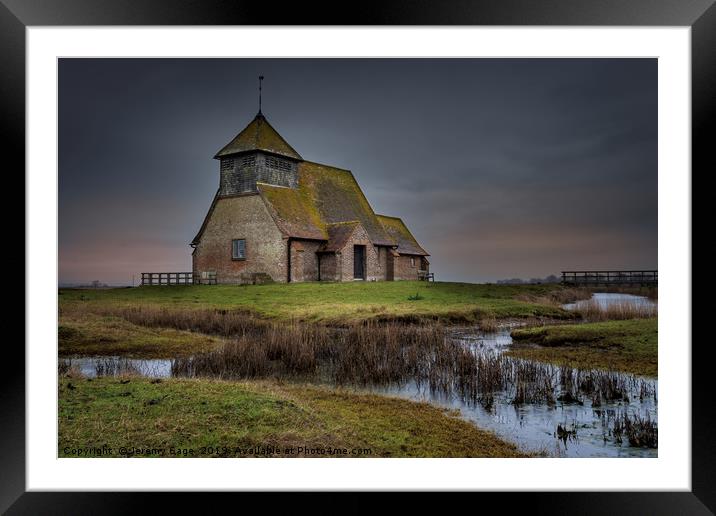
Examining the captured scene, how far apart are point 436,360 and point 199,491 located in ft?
18.3

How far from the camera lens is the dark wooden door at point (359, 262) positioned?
890 inches

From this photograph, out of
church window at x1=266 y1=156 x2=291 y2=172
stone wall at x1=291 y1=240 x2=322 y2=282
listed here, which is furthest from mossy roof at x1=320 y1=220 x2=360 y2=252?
church window at x1=266 y1=156 x2=291 y2=172

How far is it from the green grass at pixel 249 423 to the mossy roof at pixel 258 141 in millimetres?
15070

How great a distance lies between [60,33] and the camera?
17.6 ft

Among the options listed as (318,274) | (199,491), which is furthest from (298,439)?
(318,274)

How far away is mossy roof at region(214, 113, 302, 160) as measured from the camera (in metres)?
21.1

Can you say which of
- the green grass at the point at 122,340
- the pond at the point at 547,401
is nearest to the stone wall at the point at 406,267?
the green grass at the point at 122,340

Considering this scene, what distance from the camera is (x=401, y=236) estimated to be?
88.6 feet

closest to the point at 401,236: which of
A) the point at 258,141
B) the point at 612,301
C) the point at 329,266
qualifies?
the point at 329,266

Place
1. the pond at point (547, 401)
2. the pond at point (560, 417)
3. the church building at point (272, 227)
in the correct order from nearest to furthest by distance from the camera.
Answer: the pond at point (560, 417) → the pond at point (547, 401) → the church building at point (272, 227)

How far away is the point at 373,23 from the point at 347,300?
457 inches

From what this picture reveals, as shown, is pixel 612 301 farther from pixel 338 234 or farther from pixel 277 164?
pixel 277 164

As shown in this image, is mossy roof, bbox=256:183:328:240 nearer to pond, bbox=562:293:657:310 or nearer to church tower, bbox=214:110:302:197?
church tower, bbox=214:110:302:197

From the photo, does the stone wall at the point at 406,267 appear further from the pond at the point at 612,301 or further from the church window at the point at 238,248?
the pond at the point at 612,301
